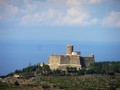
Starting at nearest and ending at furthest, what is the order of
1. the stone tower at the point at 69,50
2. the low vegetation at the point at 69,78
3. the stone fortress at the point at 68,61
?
the low vegetation at the point at 69,78 < the stone fortress at the point at 68,61 < the stone tower at the point at 69,50

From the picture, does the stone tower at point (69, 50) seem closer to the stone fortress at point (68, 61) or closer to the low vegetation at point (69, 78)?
the stone fortress at point (68, 61)

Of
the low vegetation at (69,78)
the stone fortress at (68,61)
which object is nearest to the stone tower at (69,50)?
the stone fortress at (68,61)

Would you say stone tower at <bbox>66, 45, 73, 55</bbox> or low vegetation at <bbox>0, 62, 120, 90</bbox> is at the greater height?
stone tower at <bbox>66, 45, 73, 55</bbox>

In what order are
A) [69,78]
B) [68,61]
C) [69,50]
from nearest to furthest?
[69,78] → [68,61] → [69,50]

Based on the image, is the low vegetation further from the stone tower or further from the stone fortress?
the stone tower

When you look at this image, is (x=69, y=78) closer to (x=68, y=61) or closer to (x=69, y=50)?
(x=68, y=61)

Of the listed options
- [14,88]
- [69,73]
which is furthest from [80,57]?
[14,88]

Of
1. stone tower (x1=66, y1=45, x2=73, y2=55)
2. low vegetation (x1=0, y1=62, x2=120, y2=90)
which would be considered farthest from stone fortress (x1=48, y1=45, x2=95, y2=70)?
low vegetation (x1=0, y1=62, x2=120, y2=90)

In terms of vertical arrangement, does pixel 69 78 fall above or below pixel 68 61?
below

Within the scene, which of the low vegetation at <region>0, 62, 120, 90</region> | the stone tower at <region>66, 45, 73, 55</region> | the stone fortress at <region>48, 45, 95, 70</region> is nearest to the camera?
the low vegetation at <region>0, 62, 120, 90</region>

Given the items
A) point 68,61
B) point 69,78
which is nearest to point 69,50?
point 68,61

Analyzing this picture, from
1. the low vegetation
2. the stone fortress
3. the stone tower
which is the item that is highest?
the stone tower

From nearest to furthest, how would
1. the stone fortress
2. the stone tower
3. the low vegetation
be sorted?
1. the low vegetation
2. the stone fortress
3. the stone tower

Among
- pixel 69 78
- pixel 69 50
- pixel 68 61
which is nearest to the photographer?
pixel 69 78
